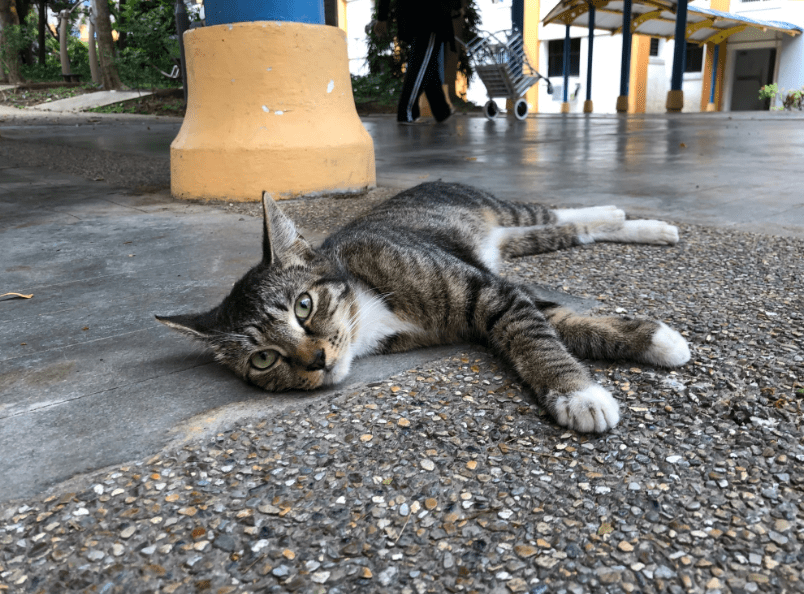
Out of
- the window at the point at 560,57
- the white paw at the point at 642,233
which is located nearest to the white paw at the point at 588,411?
the white paw at the point at 642,233

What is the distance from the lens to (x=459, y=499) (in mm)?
1472

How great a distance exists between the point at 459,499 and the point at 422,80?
11473mm

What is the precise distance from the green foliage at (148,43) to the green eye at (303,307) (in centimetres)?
2148

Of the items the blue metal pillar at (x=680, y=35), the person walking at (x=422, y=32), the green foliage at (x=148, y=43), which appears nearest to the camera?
the person walking at (x=422, y=32)

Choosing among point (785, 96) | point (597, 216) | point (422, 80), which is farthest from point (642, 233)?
point (785, 96)

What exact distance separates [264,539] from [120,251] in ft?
9.38

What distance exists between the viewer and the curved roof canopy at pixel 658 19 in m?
20.2

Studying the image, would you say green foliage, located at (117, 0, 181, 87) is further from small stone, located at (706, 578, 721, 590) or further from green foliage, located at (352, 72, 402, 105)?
small stone, located at (706, 578, 721, 590)

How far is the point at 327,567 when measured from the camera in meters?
1.29

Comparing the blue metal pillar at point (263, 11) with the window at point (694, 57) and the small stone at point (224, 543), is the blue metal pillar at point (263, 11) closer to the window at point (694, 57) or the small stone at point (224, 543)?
the small stone at point (224, 543)

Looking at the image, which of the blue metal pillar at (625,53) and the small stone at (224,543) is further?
the blue metal pillar at (625,53)

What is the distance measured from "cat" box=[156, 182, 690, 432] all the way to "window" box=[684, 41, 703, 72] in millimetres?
29658

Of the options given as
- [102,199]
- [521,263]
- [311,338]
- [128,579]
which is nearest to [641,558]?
[128,579]

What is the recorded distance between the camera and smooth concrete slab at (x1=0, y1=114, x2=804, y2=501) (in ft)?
6.10
